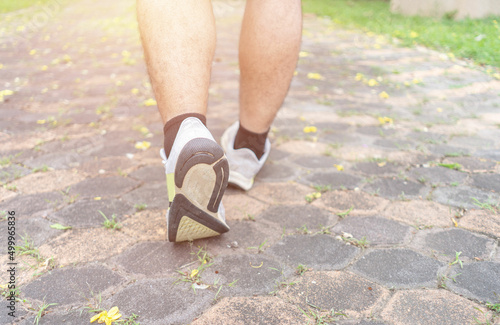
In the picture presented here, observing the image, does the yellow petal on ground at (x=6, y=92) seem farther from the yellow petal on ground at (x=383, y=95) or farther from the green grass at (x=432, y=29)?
the green grass at (x=432, y=29)

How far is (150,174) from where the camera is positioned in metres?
1.71

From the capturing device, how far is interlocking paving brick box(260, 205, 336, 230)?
1.36m

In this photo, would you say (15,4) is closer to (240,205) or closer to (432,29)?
(432,29)

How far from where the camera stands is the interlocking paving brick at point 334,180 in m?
1.64

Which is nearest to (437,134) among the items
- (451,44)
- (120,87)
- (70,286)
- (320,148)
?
(320,148)

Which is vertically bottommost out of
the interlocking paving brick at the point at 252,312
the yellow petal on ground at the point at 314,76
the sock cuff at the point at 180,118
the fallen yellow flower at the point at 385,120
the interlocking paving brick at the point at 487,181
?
the yellow petal on ground at the point at 314,76

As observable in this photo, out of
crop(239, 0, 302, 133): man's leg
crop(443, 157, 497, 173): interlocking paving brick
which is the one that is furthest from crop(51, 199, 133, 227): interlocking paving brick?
crop(443, 157, 497, 173): interlocking paving brick

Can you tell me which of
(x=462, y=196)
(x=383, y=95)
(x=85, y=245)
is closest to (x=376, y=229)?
(x=462, y=196)

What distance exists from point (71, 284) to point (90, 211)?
40 centimetres

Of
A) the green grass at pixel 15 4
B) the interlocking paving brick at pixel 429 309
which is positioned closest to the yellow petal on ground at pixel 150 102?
the interlocking paving brick at pixel 429 309

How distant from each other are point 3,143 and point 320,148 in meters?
1.58

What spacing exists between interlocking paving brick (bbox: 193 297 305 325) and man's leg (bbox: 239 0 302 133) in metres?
0.71

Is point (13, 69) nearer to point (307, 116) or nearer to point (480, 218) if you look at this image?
point (307, 116)

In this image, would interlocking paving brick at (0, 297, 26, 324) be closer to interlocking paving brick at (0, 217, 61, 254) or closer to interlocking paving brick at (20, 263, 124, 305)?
Answer: interlocking paving brick at (20, 263, 124, 305)
